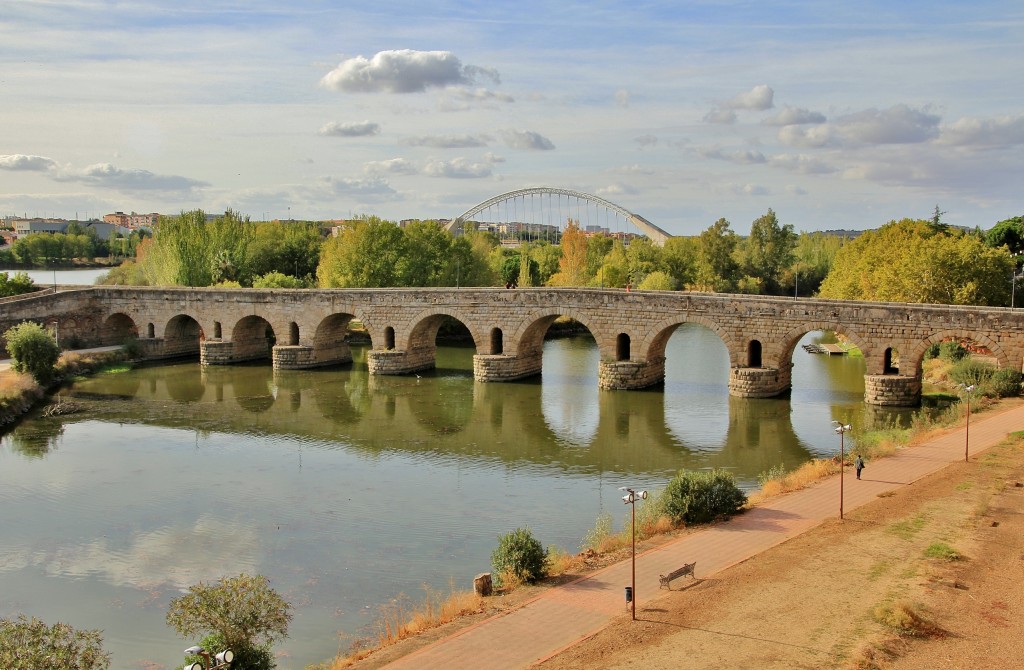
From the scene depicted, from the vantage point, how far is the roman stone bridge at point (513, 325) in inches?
1173

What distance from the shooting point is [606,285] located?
6053 cm

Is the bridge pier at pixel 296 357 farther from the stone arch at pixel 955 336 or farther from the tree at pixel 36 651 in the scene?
the tree at pixel 36 651

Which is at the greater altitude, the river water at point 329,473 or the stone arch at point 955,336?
the stone arch at point 955,336

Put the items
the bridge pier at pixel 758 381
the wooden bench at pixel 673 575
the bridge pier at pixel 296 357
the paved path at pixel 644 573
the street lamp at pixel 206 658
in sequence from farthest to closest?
the bridge pier at pixel 296 357 < the bridge pier at pixel 758 381 < the wooden bench at pixel 673 575 < the paved path at pixel 644 573 < the street lamp at pixel 206 658

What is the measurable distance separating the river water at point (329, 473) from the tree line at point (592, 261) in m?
5.85

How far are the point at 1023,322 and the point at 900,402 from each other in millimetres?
4463

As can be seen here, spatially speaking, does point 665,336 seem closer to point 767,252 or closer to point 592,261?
point 592,261

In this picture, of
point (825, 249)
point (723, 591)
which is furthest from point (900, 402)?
point (825, 249)

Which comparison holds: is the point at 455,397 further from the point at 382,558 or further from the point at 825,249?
the point at 825,249

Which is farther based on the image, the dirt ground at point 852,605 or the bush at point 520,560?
the bush at point 520,560

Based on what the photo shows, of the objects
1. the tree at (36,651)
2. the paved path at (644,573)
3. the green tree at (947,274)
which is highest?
the green tree at (947,274)

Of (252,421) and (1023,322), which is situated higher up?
(1023,322)

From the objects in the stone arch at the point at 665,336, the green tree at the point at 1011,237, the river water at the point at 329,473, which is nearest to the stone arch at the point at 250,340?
the river water at the point at 329,473

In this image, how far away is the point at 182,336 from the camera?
148 feet
